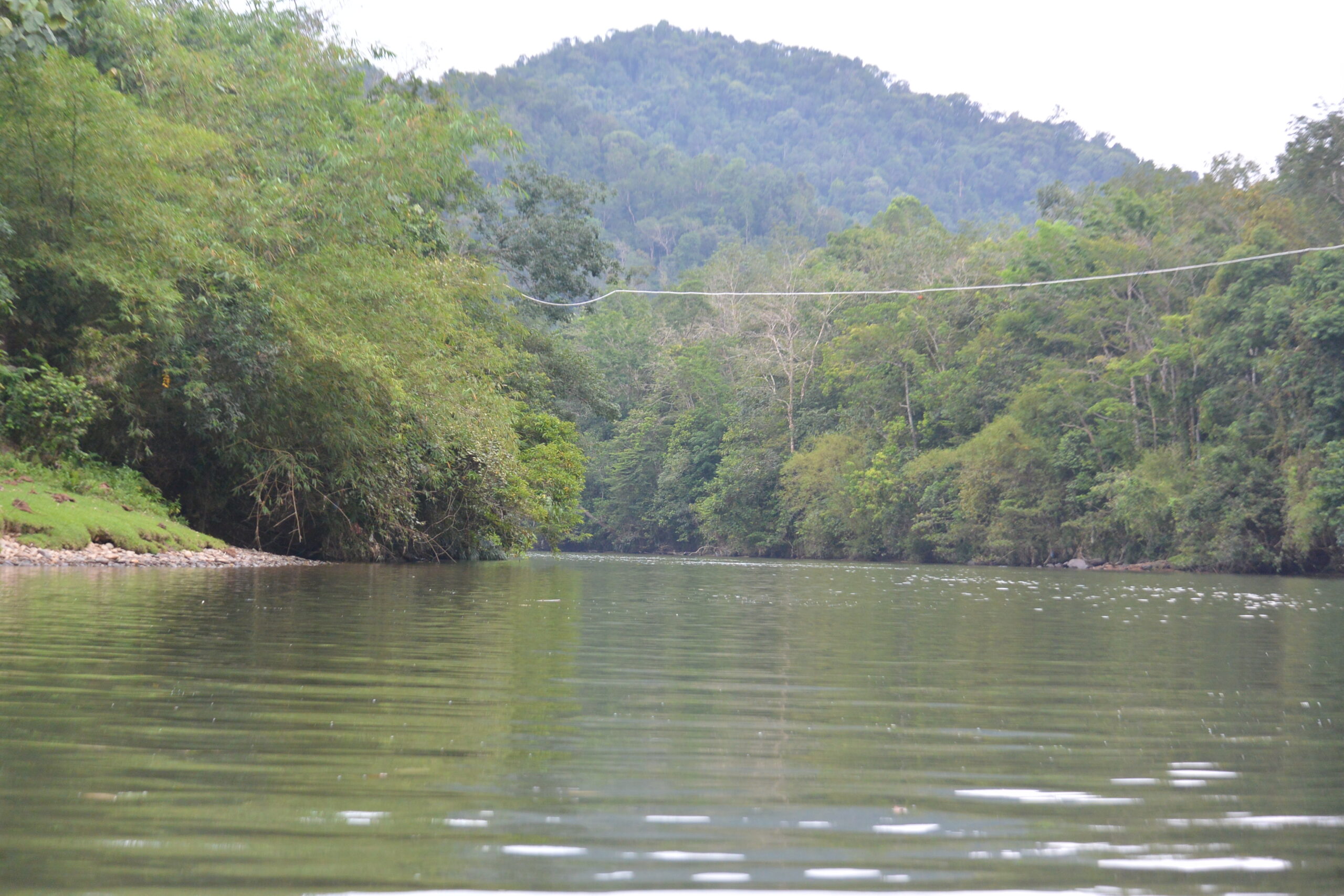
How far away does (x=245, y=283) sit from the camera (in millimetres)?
18953

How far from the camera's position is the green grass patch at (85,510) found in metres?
16.8

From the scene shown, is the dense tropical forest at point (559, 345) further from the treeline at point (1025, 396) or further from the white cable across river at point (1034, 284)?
the white cable across river at point (1034, 284)

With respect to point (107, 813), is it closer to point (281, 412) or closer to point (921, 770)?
point (921, 770)

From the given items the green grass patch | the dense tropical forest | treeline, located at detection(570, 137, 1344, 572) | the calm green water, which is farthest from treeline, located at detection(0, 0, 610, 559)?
treeline, located at detection(570, 137, 1344, 572)

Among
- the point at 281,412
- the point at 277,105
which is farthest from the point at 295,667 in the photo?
the point at 277,105

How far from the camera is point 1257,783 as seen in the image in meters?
4.91

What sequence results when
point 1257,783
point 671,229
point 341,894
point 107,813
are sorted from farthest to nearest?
point 671,229 → point 1257,783 → point 107,813 → point 341,894

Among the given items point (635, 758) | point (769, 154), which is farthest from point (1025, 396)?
point (769, 154)

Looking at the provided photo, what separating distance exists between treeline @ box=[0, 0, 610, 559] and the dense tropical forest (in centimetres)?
6

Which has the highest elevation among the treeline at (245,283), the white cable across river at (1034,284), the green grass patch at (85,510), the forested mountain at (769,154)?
the forested mountain at (769,154)

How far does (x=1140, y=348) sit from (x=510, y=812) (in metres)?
49.2

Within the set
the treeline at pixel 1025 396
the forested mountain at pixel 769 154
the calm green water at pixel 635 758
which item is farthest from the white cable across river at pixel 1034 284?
the forested mountain at pixel 769 154

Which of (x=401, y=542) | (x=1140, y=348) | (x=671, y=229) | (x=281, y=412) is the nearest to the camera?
(x=281, y=412)

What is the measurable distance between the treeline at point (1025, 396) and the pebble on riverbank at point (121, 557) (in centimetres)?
3119
